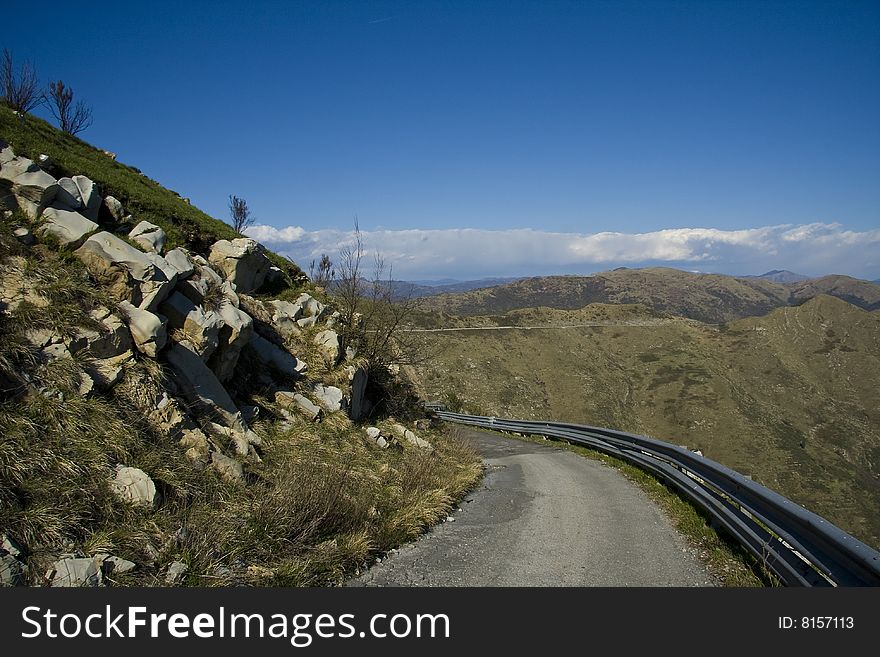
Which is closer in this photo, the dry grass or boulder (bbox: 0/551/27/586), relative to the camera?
boulder (bbox: 0/551/27/586)

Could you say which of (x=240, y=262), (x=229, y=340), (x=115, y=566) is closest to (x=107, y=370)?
(x=229, y=340)

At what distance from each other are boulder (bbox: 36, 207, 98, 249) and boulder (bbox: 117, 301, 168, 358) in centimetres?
149

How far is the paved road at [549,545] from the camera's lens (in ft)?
17.6

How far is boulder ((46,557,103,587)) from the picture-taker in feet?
12.5

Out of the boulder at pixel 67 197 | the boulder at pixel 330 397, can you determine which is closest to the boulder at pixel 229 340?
the boulder at pixel 330 397

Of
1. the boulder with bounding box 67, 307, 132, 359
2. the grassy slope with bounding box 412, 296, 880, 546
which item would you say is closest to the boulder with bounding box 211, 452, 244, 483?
the boulder with bounding box 67, 307, 132, 359

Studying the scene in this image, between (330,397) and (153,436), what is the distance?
508 centimetres

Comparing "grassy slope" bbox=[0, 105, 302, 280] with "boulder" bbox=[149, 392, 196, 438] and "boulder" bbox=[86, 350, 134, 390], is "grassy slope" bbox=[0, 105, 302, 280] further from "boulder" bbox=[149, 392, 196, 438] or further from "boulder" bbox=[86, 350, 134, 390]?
"boulder" bbox=[149, 392, 196, 438]

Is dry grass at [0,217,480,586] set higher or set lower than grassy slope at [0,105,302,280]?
lower

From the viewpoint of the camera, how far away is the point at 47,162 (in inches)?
387

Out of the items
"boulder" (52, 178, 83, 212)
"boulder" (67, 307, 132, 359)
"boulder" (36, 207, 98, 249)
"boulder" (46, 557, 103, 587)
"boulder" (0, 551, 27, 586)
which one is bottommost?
"boulder" (46, 557, 103, 587)

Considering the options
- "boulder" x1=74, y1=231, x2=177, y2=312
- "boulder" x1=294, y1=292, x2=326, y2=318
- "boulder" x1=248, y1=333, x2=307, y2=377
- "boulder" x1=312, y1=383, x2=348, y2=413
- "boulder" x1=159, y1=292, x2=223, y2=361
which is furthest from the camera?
"boulder" x1=294, y1=292, x2=326, y2=318

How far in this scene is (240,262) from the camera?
484 inches

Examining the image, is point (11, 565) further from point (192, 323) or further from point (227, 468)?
point (192, 323)
